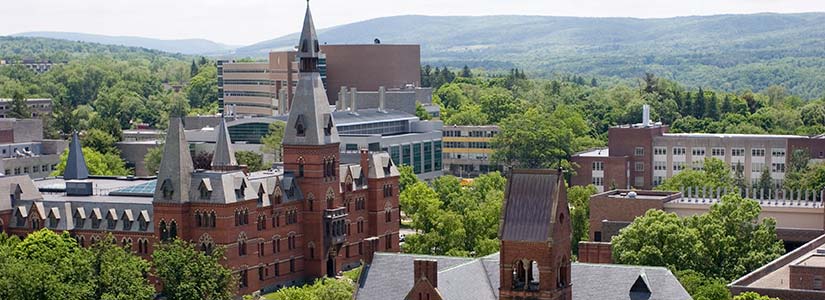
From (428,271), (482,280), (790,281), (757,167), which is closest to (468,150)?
(757,167)

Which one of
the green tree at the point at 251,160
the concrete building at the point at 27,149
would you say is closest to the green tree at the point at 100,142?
the concrete building at the point at 27,149

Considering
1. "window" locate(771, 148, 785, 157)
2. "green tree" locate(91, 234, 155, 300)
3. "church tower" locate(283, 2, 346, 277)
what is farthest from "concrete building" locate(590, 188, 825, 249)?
"window" locate(771, 148, 785, 157)

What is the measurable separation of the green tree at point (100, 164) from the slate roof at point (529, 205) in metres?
99.4

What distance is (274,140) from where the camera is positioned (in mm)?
→ 162750

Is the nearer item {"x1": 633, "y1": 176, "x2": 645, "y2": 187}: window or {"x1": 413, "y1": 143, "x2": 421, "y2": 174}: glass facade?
{"x1": 633, "y1": 176, "x2": 645, "y2": 187}: window

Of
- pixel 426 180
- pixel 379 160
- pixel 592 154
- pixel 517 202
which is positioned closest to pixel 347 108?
pixel 426 180

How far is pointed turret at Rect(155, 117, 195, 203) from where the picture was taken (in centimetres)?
10488

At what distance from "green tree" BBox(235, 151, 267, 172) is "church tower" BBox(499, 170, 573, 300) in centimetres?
8906

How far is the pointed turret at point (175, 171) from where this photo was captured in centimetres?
10488

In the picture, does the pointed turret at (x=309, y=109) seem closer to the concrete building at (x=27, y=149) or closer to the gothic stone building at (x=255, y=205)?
the gothic stone building at (x=255, y=205)

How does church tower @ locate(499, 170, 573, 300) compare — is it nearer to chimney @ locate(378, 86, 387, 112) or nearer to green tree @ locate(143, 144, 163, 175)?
green tree @ locate(143, 144, 163, 175)

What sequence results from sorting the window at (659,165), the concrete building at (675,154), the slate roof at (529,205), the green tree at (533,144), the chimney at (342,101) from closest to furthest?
the slate roof at (529,205)
the concrete building at (675,154)
the window at (659,165)
the green tree at (533,144)
the chimney at (342,101)

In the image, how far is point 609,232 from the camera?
116 m

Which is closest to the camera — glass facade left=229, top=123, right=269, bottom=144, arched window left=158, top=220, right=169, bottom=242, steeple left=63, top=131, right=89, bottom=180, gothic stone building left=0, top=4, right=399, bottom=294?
gothic stone building left=0, top=4, right=399, bottom=294
